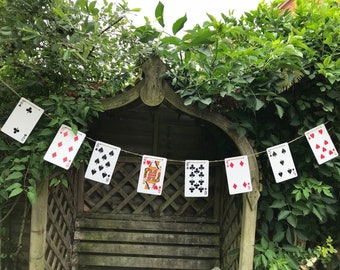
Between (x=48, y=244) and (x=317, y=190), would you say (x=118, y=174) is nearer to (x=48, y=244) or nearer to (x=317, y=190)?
(x=48, y=244)

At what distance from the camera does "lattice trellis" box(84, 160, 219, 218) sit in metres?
3.30

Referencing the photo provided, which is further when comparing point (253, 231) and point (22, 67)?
point (253, 231)

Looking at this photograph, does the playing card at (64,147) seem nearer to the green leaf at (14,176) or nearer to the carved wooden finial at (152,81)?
the green leaf at (14,176)

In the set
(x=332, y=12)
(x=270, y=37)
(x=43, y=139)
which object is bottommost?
(x=43, y=139)

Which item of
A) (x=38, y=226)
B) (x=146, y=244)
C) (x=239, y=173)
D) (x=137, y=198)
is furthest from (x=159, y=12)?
(x=146, y=244)

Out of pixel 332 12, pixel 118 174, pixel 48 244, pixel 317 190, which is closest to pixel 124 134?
pixel 118 174

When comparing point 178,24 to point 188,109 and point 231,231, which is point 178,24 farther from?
point 231,231

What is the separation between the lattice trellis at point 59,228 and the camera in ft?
8.19

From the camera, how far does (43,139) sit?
1.99m

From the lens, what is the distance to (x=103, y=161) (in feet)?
6.87

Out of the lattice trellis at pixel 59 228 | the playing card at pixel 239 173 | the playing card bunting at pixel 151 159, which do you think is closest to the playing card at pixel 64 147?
the playing card bunting at pixel 151 159

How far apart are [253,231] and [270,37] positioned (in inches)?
54.6

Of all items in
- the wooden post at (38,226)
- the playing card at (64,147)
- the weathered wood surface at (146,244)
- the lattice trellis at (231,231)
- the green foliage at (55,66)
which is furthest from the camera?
the weathered wood surface at (146,244)

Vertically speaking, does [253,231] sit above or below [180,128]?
below
